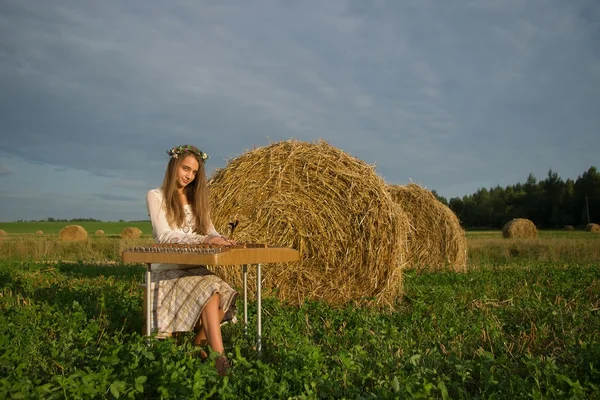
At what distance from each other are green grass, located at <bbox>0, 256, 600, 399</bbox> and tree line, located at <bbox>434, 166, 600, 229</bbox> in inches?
1694

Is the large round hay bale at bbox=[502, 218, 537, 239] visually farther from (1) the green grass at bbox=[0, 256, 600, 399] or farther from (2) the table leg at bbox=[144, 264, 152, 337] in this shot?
(2) the table leg at bbox=[144, 264, 152, 337]

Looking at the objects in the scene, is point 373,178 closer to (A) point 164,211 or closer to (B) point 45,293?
(A) point 164,211

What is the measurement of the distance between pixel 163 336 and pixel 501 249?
1256 cm

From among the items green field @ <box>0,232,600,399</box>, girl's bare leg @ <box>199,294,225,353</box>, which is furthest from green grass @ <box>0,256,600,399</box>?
girl's bare leg @ <box>199,294,225,353</box>

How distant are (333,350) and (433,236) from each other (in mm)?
7285

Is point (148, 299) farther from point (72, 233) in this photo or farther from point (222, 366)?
point (72, 233)

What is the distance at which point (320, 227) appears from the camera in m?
6.20

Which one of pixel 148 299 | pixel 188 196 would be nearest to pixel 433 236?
pixel 188 196

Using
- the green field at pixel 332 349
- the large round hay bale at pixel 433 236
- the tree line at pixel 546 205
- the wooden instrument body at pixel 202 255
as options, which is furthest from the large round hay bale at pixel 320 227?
the tree line at pixel 546 205

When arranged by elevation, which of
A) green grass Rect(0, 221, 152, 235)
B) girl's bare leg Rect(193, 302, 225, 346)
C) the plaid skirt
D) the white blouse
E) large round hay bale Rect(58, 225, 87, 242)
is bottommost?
girl's bare leg Rect(193, 302, 225, 346)

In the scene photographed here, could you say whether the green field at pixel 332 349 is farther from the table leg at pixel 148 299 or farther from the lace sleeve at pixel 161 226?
the lace sleeve at pixel 161 226

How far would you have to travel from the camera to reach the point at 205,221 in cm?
456

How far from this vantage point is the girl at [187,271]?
12.8ft

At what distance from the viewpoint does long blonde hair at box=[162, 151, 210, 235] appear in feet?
14.4
